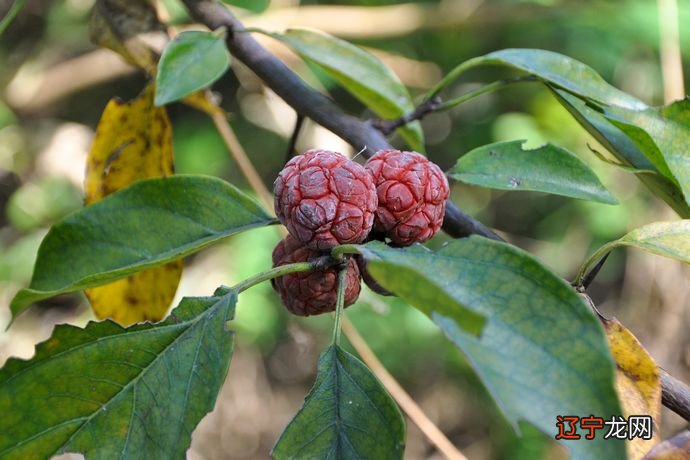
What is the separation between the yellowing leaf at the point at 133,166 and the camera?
3.06 ft

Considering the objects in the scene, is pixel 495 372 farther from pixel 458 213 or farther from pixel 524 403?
pixel 458 213

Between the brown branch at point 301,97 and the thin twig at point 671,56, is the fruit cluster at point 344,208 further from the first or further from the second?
the thin twig at point 671,56

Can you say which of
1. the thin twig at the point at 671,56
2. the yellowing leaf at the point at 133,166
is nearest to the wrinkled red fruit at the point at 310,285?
the yellowing leaf at the point at 133,166

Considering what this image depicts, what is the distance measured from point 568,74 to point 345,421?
437mm

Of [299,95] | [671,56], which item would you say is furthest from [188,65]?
[671,56]

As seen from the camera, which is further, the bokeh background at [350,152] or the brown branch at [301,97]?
the bokeh background at [350,152]

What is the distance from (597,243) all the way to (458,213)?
1.65 metres

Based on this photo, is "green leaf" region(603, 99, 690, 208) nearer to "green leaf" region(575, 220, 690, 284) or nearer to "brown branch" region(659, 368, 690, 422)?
"green leaf" region(575, 220, 690, 284)

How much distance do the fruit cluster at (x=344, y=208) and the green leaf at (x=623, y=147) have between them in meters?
0.20

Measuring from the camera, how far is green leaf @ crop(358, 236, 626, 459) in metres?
0.46

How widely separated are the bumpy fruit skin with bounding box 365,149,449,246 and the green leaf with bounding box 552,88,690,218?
0.66 feet

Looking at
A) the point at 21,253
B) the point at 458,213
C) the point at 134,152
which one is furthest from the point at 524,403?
the point at 21,253

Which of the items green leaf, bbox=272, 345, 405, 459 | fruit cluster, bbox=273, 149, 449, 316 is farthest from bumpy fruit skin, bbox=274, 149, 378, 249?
green leaf, bbox=272, 345, 405, 459

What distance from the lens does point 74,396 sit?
24.4 inches
